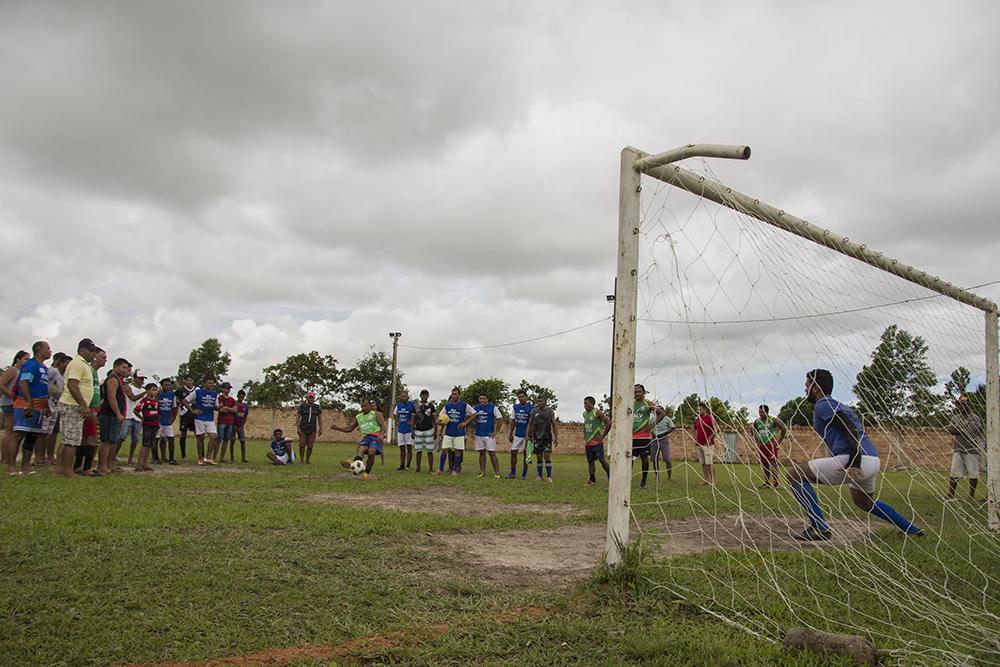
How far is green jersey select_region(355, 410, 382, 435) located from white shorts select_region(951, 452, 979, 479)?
33.3ft

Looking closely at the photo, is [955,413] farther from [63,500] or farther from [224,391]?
[224,391]

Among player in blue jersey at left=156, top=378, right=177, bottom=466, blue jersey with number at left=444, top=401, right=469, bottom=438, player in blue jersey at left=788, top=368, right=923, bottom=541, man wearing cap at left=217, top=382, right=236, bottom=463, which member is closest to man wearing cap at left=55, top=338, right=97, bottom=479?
player in blue jersey at left=156, top=378, right=177, bottom=466

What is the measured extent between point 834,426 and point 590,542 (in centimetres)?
256

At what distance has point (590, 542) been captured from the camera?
6.58 metres

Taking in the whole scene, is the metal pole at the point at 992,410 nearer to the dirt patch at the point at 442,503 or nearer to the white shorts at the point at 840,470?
the white shorts at the point at 840,470

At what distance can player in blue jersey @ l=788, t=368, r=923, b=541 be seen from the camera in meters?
6.28

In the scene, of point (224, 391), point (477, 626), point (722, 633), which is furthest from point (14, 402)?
point (722, 633)

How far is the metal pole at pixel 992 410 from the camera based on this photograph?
8656 millimetres

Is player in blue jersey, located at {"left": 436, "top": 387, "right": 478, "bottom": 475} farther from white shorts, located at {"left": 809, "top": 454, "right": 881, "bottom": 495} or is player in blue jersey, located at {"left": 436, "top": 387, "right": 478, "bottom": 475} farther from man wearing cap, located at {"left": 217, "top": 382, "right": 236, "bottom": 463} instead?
white shorts, located at {"left": 809, "top": 454, "right": 881, "bottom": 495}

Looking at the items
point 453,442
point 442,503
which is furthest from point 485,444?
point 442,503

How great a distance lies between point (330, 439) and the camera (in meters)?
36.4

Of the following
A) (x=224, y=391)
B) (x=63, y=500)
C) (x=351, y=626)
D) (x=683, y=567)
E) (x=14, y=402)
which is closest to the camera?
(x=351, y=626)

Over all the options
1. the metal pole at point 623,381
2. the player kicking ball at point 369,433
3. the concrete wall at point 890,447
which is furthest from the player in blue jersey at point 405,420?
the metal pole at point 623,381

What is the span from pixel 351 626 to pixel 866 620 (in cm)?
311
